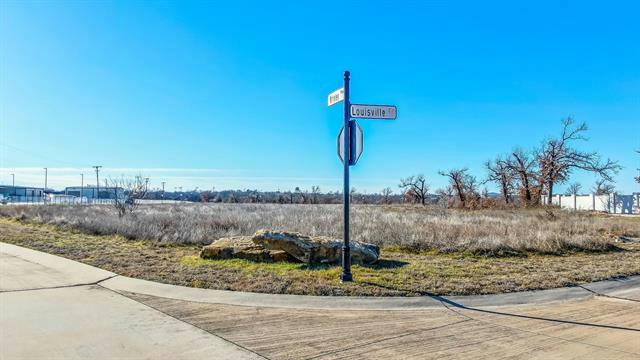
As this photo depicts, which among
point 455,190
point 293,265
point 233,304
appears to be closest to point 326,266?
point 293,265

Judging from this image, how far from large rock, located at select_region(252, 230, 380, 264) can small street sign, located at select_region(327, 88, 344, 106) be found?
3176 mm

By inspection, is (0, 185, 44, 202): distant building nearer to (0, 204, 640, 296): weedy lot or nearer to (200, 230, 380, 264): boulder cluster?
(0, 204, 640, 296): weedy lot

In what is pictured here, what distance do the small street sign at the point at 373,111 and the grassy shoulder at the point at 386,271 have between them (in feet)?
9.55

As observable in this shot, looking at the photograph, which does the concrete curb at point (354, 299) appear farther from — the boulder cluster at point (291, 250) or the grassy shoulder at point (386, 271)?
the boulder cluster at point (291, 250)

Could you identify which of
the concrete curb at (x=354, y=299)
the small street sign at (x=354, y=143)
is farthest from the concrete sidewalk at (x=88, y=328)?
the small street sign at (x=354, y=143)

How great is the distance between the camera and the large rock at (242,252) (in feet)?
35.1

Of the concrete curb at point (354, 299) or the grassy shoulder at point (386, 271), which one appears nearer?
the concrete curb at point (354, 299)

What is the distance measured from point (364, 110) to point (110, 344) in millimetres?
5526

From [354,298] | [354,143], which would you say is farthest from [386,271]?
[354,143]

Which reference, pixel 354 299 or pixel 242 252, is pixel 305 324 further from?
pixel 242 252

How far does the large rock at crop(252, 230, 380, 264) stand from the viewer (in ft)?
33.3

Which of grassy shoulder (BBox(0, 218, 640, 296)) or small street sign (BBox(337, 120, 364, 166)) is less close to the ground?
small street sign (BBox(337, 120, 364, 166))

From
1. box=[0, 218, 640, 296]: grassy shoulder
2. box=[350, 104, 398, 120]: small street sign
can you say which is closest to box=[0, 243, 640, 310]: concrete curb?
box=[0, 218, 640, 296]: grassy shoulder

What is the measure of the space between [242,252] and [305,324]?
5.29m
